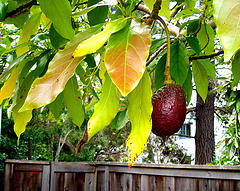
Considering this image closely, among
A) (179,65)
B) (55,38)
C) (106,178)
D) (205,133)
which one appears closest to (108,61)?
(55,38)

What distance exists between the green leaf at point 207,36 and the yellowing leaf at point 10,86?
625mm

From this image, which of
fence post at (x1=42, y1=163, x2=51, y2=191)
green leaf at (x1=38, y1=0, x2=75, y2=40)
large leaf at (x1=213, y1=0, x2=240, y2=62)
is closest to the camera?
large leaf at (x1=213, y1=0, x2=240, y2=62)

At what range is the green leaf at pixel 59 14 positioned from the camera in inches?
20.8

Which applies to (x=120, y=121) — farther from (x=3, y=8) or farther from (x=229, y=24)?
(x=229, y=24)

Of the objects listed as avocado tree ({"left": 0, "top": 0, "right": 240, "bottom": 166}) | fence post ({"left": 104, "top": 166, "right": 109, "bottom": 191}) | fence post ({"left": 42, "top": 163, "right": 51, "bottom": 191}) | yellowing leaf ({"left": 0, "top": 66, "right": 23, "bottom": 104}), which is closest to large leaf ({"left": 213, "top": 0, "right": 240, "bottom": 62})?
avocado tree ({"left": 0, "top": 0, "right": 240, "bottom": 166})

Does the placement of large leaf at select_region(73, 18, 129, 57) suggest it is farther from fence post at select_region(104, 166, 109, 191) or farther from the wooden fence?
fence post at select_region(104, 166, 109, 191)

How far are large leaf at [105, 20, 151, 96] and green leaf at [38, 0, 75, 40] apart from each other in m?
0.13

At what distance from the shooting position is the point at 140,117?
0.48 m

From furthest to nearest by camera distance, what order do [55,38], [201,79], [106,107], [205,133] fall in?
[205,133], [201,79], [55,38], [106,107]

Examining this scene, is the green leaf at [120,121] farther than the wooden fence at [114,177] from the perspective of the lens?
No

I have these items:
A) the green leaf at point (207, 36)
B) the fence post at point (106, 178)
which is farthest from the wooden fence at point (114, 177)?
the green leaf at point (207, 36)

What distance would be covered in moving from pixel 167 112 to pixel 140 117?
59mm

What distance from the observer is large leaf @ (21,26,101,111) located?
425mm

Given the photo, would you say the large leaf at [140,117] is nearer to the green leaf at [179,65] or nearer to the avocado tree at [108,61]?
the avocado tree at [108,61]
